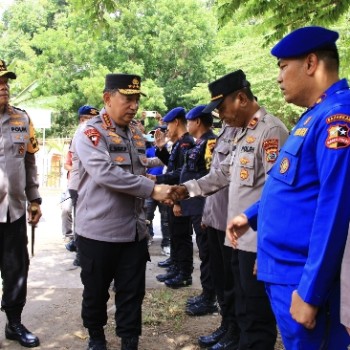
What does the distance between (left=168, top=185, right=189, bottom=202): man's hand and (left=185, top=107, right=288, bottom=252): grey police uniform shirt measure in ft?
2.05

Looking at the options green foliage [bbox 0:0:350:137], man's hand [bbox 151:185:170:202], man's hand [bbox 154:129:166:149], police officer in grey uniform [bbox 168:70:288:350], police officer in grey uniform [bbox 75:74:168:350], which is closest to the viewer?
police officer in grey uniform [bbox 168:70:288:350]

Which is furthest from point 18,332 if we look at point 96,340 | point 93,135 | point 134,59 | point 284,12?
point 134,59

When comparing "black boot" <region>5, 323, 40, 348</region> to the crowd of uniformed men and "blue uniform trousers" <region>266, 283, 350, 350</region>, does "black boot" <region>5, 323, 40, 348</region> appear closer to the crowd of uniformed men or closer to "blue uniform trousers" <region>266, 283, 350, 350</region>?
the crowd of uniformed men

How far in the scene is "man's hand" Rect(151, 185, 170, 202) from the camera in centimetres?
342

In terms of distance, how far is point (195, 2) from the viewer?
872 inches

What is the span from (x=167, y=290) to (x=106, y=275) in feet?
6.24

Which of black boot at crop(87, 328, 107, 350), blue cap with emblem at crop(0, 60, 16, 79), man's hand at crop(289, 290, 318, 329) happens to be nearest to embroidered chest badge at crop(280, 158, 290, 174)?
man's hand at crop(289, 290, 318, 329)

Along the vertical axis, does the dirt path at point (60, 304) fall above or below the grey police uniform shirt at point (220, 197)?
below

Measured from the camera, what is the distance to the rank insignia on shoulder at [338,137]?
163 cm

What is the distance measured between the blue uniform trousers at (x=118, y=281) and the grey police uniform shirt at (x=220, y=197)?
711mm

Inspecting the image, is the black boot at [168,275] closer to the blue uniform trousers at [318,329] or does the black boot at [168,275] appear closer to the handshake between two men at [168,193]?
the handshake between two men at [168,193]

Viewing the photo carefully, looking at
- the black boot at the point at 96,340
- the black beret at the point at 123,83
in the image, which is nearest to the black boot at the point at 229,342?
the black boot at the point at 96,340

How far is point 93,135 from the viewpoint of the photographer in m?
3.31

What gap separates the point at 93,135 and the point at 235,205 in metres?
1.19
